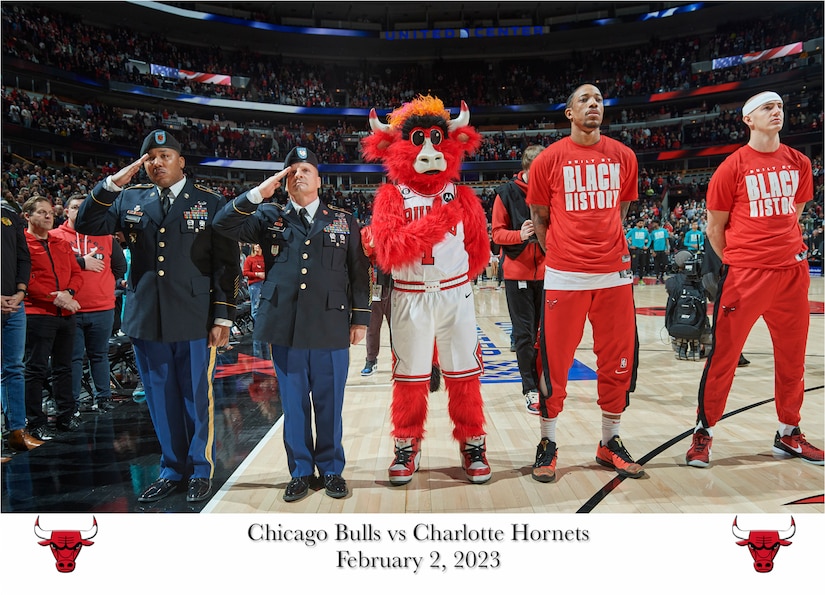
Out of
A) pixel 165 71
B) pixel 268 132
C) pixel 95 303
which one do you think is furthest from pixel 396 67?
pixel 95 303

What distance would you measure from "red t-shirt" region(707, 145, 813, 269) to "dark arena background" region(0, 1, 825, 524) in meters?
1.12

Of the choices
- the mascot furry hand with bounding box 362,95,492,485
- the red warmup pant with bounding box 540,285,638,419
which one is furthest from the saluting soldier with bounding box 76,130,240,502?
the red warmup pant with bounding box 540,285,638,419

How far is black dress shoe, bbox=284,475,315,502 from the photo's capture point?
9.06 ft

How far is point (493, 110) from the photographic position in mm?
20859

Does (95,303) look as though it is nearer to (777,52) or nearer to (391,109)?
(391,109)

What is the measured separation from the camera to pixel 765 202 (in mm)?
3053

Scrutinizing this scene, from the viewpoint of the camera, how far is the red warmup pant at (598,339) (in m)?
2.97

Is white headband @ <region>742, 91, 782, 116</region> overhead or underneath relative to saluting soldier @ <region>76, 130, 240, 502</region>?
overhead

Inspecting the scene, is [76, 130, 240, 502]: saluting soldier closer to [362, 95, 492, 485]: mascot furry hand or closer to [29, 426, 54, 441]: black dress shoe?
[362, 95, 492, 485]: mascot furry hand

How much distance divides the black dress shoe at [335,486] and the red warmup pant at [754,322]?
6.32 feet

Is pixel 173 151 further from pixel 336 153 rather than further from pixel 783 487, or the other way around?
pixel 336 153

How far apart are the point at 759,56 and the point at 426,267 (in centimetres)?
2311

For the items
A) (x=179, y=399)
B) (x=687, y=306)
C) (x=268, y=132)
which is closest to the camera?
(x=179, y=399)

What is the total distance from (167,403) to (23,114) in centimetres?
1621
